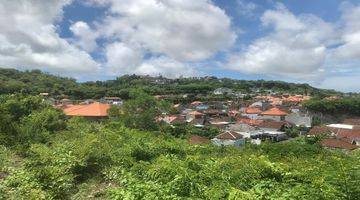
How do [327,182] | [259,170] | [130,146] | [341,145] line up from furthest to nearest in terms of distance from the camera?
1. [341,145]
2. [130,146]
3. [259,170]
4. [327,182]

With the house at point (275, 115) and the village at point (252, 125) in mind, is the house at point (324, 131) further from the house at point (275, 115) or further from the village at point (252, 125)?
the house at point (275, 115)

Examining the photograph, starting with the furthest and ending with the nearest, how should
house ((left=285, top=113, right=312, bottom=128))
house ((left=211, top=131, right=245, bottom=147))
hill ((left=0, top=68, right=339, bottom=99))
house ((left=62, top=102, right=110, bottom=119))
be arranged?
hill ((left=0, top=68, right=339, bottom=99)) → house ((left=285, top=113, right=312, bottom=128)) → house ((left=62, top=102, right=110, bottom=119)) → house ((left=211, top=131, right=245, bottom=147))

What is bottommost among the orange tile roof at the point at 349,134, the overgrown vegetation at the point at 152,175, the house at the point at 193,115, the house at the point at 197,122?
the house at the point at 197,122

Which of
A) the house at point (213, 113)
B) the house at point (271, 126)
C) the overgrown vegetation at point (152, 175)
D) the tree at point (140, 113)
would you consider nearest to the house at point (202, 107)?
the house at point (213, 113)

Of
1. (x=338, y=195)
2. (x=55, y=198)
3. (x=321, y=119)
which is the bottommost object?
(x=321, y=119)

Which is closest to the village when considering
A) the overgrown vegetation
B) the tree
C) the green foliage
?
the green foliage

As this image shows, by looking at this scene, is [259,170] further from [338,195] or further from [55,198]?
[55,198]

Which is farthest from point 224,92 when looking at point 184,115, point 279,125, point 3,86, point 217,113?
point 3,86

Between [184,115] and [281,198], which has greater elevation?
[281,198]

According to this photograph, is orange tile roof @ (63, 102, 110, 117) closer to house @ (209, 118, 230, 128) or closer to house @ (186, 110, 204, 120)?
house @ (209, 118, 230, 128)

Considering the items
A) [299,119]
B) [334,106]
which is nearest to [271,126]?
[299,119]

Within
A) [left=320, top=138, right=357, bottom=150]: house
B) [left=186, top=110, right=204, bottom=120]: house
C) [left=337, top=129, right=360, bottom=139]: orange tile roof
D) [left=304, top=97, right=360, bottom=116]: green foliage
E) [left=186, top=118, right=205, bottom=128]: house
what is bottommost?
[left=186, top=118, right=205, bottom=128]: house
